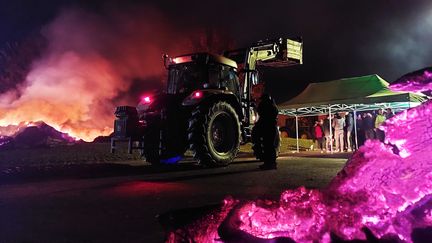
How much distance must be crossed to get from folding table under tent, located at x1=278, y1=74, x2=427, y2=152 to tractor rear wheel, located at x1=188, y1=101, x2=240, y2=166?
20.4ft

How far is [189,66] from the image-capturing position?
1050 centimetres

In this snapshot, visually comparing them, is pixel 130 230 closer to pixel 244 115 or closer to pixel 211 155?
pixel 211 155

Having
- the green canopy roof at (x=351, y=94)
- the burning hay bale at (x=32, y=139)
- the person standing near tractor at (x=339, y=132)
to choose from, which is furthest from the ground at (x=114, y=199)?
the person standing near tractor at (x=339, y=132)

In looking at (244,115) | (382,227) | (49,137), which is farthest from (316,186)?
Result: (49,137)

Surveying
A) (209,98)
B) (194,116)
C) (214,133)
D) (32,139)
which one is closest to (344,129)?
(214,133)

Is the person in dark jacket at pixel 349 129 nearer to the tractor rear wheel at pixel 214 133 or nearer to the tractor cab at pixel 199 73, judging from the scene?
the tractor cab at pixel 199 73

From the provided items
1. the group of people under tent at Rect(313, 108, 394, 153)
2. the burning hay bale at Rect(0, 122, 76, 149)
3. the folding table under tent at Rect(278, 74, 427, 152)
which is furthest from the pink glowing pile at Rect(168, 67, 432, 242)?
the burning hay bale at Rect(0, 122, 76, 149)

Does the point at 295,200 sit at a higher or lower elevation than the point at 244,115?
lower

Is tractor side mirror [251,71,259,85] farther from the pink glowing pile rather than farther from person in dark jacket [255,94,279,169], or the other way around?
the pink glowing pile

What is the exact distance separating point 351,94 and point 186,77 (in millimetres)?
7214

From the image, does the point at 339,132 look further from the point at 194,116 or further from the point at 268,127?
the point at 194,116

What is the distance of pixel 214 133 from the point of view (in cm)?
949

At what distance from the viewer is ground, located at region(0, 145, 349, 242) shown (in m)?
3.39

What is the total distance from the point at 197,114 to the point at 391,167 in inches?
253
